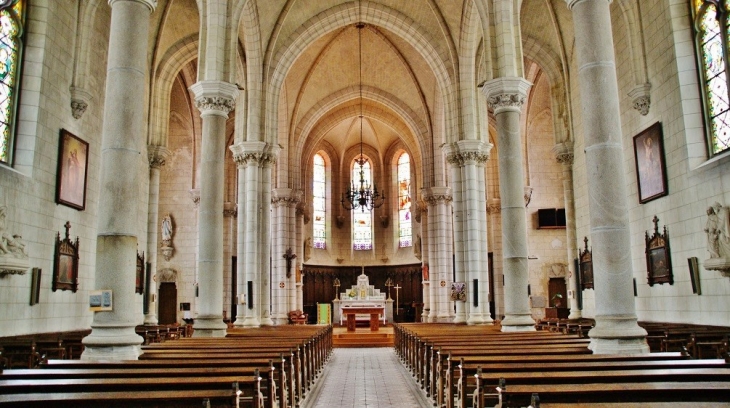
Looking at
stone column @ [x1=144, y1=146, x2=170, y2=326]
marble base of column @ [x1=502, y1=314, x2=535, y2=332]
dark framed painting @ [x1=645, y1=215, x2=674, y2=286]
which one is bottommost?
marble base of column @ [x1=502, y1=314, x2=535, y2=332]

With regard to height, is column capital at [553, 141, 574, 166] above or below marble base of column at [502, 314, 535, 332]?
above

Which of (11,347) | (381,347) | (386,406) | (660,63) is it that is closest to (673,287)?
(660,63)

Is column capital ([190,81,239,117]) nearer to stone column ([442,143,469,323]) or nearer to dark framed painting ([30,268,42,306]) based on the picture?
dark framed painting ([30,268,42,306])

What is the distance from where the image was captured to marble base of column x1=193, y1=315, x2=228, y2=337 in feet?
46.7

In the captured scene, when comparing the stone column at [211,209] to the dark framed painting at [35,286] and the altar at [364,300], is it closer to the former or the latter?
the dark framed painting at [35,286]

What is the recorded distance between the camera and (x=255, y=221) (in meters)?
21.9

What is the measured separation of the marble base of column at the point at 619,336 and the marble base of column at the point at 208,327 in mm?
8983

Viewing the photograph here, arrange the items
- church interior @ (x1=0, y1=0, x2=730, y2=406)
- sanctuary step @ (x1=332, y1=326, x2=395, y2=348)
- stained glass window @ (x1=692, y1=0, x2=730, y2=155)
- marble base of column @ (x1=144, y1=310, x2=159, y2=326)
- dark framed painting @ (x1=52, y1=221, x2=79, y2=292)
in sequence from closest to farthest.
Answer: church interior @ (x1=0, y1=0, x2=730, y2=406)
stained glass window @ (x1=692, y1=0, x2=730, y2=155)
dark framed painting @ (x1=52, y1=221, x2=79, y2=292)
marble base of column @ (x1=144, y1=310, x2=159, y2=326)
sanctuary step @ (x1=332, y1=326, x2=395, y2=348)

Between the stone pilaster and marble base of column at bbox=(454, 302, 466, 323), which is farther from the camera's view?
the stone pilaster

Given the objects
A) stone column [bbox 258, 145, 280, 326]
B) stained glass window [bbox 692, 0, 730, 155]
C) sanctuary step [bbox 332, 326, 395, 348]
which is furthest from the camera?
sanctuary step [bbox 332, 326, 395, 348]

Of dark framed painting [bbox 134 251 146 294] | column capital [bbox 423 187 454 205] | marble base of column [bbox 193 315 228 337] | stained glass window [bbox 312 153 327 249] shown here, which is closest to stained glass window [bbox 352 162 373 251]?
stained glass window [bbox 312 153 327 249]

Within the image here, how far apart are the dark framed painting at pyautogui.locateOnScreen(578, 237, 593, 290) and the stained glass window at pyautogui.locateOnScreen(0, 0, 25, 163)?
17.5m

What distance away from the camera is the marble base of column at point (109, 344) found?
866 cm

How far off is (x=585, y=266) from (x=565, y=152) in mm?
4313
